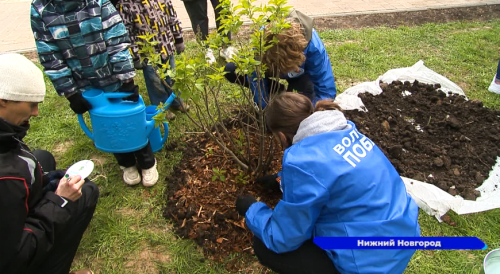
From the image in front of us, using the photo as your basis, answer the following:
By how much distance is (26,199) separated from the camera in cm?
150

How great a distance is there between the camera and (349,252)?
4.90 ft

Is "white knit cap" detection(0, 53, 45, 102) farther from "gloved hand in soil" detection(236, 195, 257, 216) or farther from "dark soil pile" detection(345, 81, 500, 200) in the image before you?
"dark soil pile" detection(345, 81, 500, 200)

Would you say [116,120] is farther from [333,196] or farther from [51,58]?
[333,196]

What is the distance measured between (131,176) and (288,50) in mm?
1545

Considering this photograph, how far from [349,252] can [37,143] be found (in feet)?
9.84

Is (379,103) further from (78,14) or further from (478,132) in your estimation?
(78,14)

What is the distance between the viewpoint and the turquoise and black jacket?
2068 mm

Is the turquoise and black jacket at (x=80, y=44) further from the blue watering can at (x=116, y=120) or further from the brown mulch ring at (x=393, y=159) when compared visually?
the brown mulch ring at (x=393, y=159)

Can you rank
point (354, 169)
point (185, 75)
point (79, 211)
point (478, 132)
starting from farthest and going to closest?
point (478, 132), point (79, 211), point (185, 75), point (354, 169)

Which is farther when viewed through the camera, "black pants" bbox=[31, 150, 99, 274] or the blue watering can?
the blue watering can

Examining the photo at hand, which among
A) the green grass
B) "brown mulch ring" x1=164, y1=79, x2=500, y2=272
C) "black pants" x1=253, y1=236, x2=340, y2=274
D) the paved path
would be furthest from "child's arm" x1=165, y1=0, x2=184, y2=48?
the paved path

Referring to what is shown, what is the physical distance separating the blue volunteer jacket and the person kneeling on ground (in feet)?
3.58

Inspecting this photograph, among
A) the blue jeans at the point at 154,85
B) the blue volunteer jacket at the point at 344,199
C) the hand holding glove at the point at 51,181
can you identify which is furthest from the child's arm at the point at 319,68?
the hand holding glove at the point at 51,181

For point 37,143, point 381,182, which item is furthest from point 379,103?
point 37,143
